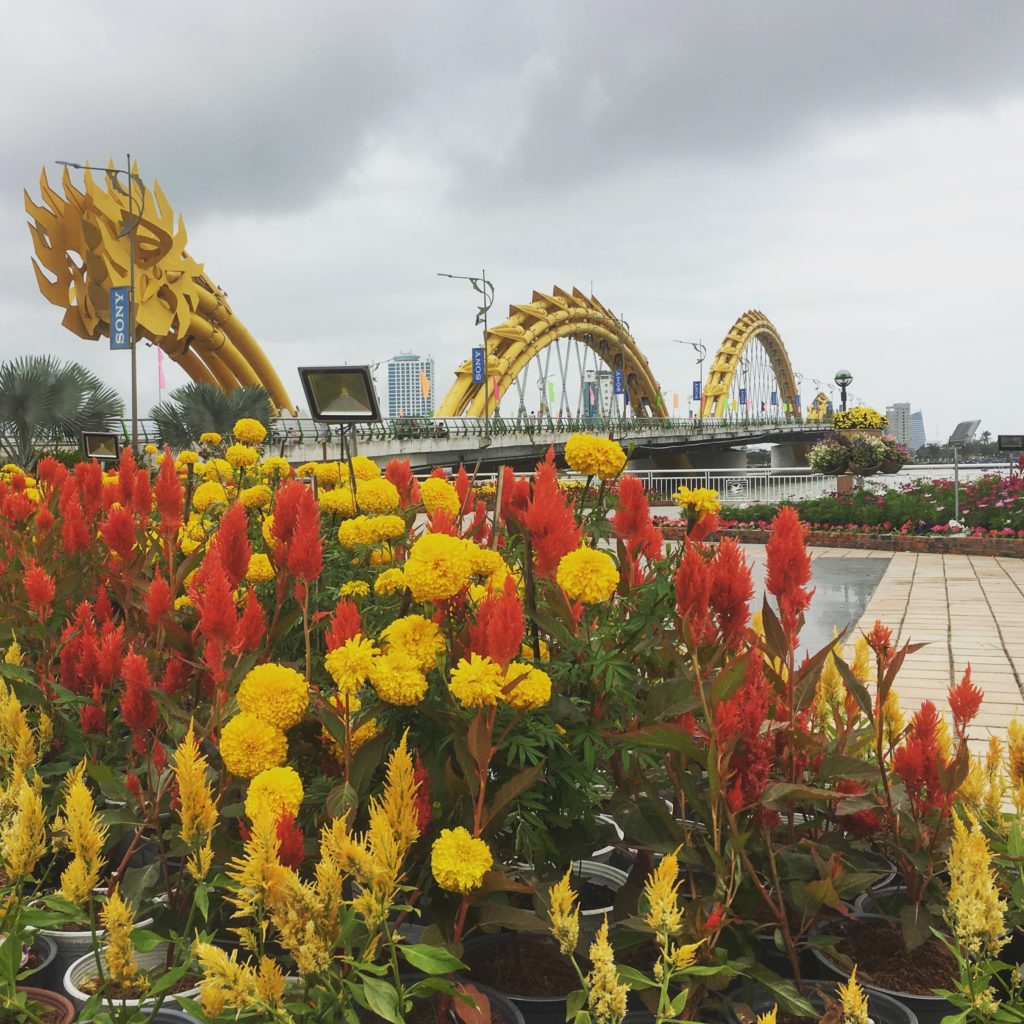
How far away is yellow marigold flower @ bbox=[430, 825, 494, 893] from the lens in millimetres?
1261

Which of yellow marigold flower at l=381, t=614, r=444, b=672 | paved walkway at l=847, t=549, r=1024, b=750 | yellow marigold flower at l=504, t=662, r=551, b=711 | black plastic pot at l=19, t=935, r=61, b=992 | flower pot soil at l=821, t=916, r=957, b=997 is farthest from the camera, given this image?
paved walkway at l=847, t=549, r=1024, b=750

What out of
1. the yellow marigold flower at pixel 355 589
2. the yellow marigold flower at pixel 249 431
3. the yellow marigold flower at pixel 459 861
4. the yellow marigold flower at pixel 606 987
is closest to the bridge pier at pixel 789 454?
the yellow marigold flower at pixel 249 431

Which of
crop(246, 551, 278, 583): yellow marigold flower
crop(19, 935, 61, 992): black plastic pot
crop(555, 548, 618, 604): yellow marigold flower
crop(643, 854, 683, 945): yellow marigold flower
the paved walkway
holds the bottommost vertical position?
the paved walkway

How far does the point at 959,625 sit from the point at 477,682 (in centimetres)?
715

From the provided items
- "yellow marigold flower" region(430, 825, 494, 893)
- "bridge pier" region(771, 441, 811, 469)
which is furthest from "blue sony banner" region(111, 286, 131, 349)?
"bridge pier" region(771, 441, 811, 469)

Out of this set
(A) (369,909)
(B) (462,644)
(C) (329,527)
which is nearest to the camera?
(A) (369,909)

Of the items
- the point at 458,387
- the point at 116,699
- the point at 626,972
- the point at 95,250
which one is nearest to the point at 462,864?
the point at 626,972

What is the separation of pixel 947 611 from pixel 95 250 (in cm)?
3575

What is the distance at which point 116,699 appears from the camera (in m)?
2.31

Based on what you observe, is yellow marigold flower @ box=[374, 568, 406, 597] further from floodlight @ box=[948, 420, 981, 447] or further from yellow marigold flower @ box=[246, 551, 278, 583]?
floodlight @ box=[948, 420, 981, 447]

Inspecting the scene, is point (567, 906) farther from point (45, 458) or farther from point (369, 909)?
point (45, 458)

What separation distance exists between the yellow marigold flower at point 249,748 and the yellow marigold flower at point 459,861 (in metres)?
0.31

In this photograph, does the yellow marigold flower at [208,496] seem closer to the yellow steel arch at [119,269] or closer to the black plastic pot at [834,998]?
the black plastic pot at [834,998]

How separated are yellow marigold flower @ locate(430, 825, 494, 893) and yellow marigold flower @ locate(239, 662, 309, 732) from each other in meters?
0.32
